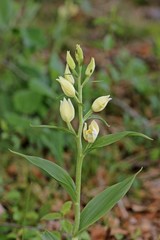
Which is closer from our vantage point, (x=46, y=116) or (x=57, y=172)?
(x=57, y=172)

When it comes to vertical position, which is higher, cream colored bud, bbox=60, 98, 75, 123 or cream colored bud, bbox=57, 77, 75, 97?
cream colored bud, bbox=57, 77, 75, 97

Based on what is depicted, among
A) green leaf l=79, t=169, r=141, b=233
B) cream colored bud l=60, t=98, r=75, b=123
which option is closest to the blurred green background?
green leaf l=79, t=169, r=141, b=233

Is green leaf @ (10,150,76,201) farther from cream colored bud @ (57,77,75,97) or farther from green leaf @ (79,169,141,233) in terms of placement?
cream colored bud @ (57,77,75,97)

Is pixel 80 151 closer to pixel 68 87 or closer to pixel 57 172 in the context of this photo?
pixel 57 172

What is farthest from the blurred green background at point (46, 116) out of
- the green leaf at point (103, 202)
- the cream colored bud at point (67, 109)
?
the cream colored bud at point (67, 109)

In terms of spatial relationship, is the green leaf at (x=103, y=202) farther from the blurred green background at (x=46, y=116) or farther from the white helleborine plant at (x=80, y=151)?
the blurred green background at (x=46, y=116)

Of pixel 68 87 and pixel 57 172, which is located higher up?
pixel 68 87

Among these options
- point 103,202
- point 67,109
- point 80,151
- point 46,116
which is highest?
point 67,109

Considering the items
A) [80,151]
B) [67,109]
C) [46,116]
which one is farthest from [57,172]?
[46,116]
